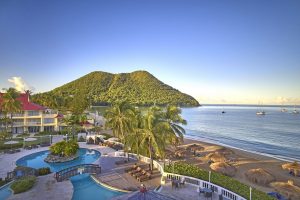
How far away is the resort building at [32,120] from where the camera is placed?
48.4 metres

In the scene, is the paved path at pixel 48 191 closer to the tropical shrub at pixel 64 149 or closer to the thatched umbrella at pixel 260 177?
the tropical shrub at pixel 64 149

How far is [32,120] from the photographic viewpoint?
49312 mm

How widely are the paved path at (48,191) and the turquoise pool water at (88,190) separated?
685mm

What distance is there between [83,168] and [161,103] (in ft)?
541

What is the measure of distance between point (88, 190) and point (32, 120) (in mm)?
37102

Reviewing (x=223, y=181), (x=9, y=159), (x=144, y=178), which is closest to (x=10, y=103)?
(x=9, y=159)

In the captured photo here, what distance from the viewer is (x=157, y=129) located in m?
21.9

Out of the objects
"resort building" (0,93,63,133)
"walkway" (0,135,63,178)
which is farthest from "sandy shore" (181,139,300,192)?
"resort building" (0,93,63,133)

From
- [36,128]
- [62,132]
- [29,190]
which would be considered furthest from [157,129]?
[36,128]

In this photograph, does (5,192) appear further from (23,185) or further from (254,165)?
(254,165)

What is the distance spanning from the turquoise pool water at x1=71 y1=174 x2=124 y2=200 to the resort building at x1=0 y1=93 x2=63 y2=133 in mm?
32411

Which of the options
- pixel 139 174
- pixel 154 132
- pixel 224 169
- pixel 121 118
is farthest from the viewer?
pixel 121 118

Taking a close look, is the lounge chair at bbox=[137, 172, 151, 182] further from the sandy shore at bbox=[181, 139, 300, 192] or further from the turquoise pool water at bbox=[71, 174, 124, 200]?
the sandy shore at bbox=[181, 139, 300, 192]

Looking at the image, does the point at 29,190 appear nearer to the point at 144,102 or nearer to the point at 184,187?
the point at 184,187
